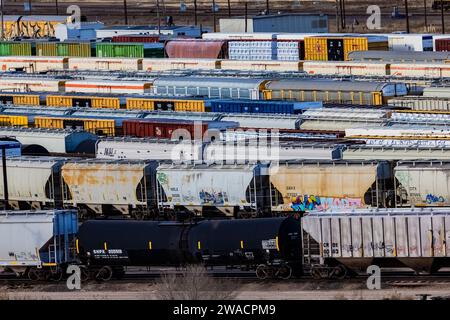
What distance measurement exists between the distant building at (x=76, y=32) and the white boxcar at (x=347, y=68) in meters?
40.3

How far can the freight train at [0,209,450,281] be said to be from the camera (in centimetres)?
4522

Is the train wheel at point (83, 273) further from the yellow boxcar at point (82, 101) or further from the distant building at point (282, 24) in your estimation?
the distant building at point (282, 24)

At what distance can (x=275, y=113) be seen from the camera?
77062 mm

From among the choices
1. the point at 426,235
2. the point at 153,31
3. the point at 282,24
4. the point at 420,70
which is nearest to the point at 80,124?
the point at 420,70

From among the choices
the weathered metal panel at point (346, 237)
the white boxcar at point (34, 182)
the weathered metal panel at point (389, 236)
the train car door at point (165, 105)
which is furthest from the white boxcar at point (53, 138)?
the weathered metal panel at point (389, 236)

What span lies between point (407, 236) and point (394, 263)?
51.8 inches

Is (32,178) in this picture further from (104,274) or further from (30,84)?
(30,84)

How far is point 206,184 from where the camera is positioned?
5591cm

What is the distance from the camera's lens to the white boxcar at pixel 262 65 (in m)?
102

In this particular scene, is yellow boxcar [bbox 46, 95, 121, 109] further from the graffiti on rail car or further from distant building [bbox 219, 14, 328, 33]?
distant building [bbox 219, 14, 328, 33]

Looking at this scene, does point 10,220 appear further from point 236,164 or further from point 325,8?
point 325,8

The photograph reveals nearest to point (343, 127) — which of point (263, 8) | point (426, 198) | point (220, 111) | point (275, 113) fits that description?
point (275, 113)

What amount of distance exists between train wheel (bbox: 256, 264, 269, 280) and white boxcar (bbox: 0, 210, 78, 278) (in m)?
7.41

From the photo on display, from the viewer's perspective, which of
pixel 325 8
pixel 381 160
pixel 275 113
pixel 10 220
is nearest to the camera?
pixel 10 220
